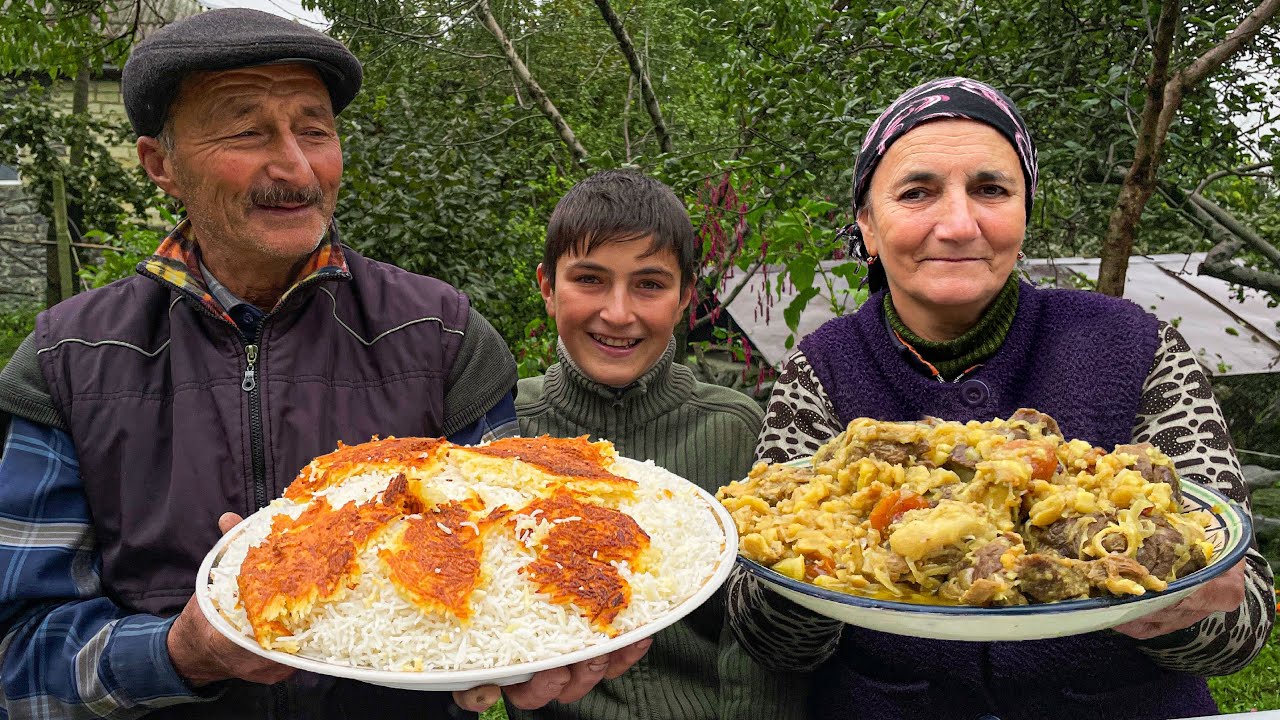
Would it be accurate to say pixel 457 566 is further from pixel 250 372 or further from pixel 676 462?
pixel 676 462

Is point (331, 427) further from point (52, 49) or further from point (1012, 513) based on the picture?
point (52, 49)

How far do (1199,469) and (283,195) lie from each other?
2.11 m

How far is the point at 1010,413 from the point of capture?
6.88 ft

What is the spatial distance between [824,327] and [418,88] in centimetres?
596

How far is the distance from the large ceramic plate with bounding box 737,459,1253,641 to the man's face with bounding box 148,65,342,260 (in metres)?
1.41

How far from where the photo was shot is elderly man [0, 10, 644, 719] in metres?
1.88

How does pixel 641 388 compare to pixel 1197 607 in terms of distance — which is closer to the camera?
pixel 1197 607

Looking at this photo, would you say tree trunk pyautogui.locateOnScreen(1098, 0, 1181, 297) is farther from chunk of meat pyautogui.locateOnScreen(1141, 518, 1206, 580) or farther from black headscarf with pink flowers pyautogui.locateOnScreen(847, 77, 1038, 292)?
chunk of meat pyautogui.locateOnScreen(1141, 518, 1206, 580)

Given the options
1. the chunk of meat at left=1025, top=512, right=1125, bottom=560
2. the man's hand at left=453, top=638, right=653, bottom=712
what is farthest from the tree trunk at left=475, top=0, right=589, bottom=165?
the chunk of meat at left=1025, top=512, right=1125, bottom=560

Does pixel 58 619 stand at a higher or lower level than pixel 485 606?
lower

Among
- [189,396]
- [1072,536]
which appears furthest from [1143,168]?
[189,396]

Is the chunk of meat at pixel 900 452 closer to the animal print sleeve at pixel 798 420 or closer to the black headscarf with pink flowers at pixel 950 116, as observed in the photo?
the animal print sleeve at pixel 798 420

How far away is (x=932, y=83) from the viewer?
6.98ft

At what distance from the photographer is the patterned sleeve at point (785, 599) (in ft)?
6.11
